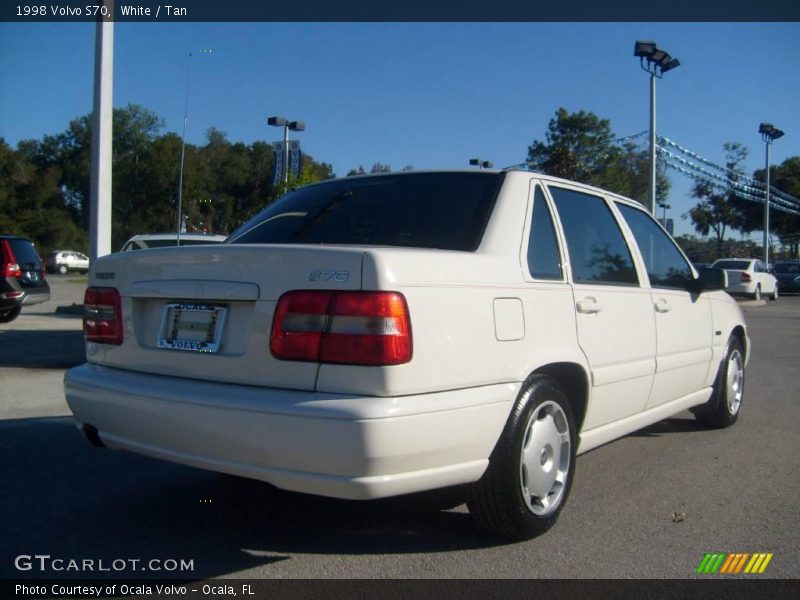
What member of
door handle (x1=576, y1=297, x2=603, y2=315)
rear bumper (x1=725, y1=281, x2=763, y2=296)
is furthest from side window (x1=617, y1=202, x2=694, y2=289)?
rear bumper (x1=725, y1=281, x2=763, y2=296)

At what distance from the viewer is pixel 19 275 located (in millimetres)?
13227

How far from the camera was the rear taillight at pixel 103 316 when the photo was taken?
3.60 m

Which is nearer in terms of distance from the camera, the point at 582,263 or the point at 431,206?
the point at 431,206

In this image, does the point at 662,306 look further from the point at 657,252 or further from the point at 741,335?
the point at 741,335

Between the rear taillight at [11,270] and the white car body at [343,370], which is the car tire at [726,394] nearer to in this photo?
the white car body at [343,370]

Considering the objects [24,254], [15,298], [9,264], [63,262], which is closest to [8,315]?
[15,298]

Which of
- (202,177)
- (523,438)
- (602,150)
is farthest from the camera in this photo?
(202,177)

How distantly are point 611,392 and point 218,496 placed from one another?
2224mm

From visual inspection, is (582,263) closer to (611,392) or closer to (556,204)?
(556,204)

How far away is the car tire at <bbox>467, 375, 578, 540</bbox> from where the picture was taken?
132 inches

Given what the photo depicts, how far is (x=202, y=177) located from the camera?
137 ft

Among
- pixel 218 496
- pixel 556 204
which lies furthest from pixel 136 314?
pixel 556 204

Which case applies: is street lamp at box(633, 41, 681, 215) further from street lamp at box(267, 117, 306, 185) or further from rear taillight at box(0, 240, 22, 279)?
rear taillight at box(0, 240, 22, 279)

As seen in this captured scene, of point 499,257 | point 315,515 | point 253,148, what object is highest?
point 253,148
